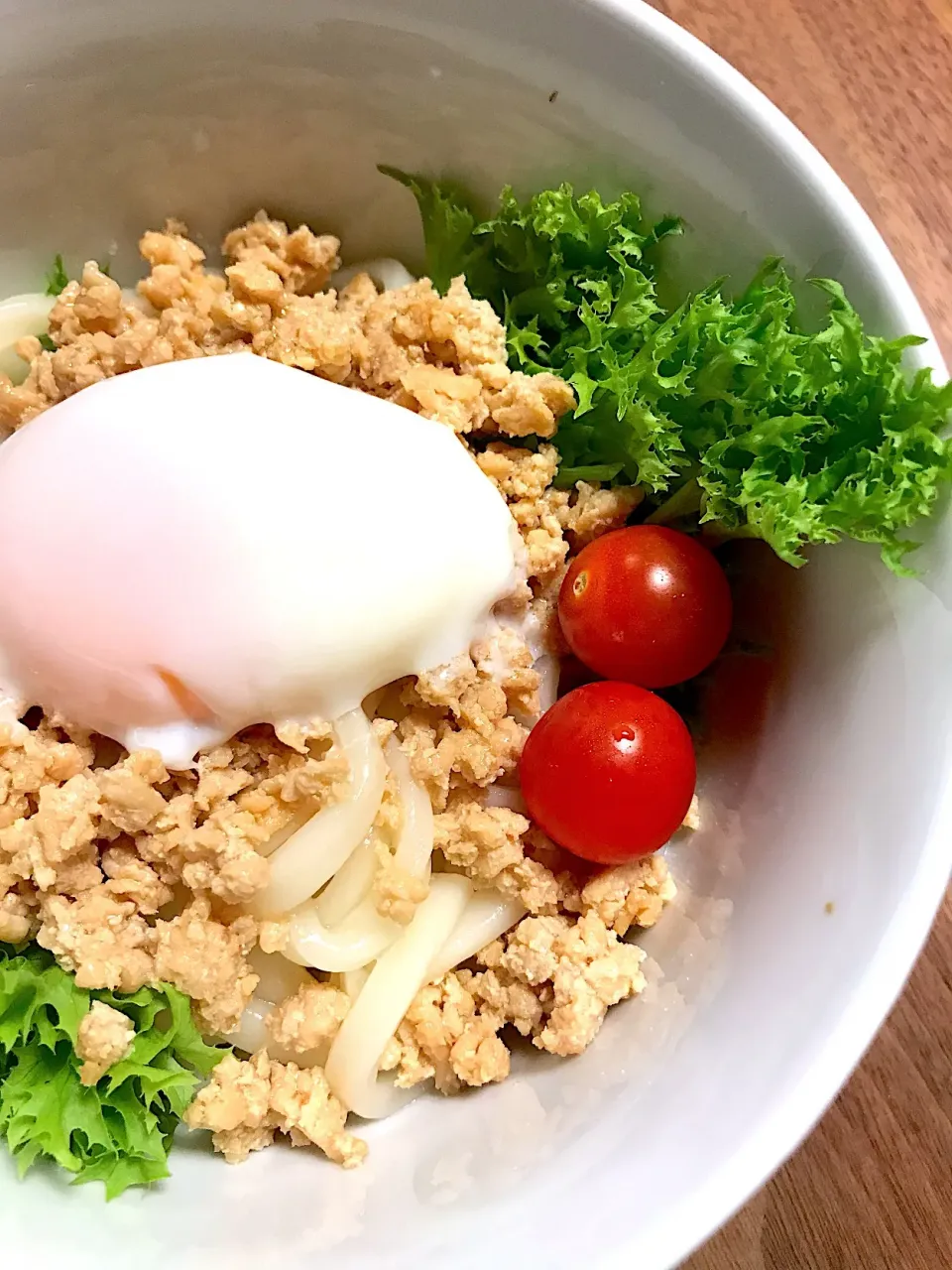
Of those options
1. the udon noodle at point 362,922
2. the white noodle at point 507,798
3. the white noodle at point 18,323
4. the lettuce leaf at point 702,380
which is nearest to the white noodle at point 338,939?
the udon noodle at point 362,922

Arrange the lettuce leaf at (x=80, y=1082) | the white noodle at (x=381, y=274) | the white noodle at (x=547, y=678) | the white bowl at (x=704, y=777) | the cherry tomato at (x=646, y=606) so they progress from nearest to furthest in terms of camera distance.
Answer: the white bowl at (x=704, y=777), the lettuce leaf at (x=80, y=1082), the cherry tomato at (x=646, y=606), the white noodle at (x=547, y=678), the white noodle at (x=381, y=274)

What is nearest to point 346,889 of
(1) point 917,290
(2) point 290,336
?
(2) point 290,336

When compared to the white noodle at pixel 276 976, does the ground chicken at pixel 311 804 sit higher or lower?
higher

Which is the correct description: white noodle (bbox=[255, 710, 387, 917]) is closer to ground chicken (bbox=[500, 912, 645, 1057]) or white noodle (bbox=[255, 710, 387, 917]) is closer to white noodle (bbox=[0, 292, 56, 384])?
ground chicken (bbox=[500, 912, 645, 1057])

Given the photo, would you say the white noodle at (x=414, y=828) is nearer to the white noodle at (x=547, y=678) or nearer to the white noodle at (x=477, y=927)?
the white noodle at (x=477, y=927)

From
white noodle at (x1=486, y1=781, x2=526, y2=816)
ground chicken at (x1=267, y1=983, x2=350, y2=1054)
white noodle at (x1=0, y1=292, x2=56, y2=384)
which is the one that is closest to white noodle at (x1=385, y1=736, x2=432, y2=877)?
white noodle at (x1=486, y1=781, x2=526, y2=816)

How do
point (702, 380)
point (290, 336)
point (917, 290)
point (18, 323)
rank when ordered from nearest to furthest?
point (702, 380), point (290, 336), point (18, 323), point (917, 290)

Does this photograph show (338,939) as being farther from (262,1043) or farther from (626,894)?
(626,894)

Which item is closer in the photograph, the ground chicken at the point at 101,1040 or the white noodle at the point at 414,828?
the ground chicken at the point at 101,1040
